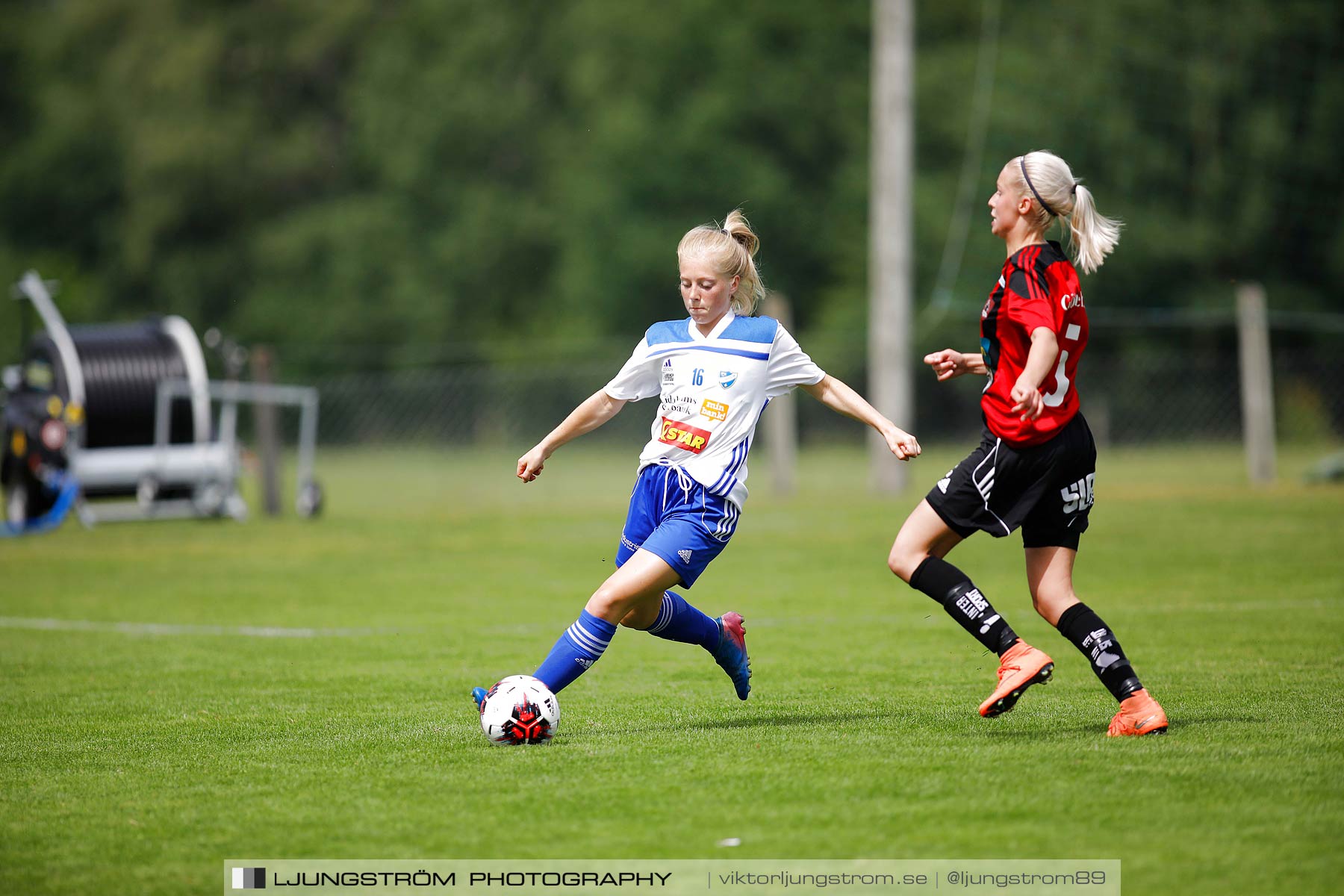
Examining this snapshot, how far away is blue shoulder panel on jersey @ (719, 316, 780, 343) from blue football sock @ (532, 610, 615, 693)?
114 centimetres

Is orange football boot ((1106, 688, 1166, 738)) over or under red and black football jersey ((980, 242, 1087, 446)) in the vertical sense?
under

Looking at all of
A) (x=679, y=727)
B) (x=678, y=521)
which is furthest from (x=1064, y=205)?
(x=679, y=727)

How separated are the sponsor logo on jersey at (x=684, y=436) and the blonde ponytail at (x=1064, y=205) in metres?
1.39

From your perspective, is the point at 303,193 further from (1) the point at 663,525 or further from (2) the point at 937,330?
(1) the point at 663,525

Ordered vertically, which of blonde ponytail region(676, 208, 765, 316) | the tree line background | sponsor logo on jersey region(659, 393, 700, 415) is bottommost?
sponsor logo on jersey region(659, 393, 700, 415)

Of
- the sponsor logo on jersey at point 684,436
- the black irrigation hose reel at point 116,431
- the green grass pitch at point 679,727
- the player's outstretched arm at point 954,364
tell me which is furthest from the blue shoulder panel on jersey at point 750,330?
the black irrigation hose reel at point 116,431

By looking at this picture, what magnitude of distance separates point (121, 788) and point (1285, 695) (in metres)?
4.26

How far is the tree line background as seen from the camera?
140ft

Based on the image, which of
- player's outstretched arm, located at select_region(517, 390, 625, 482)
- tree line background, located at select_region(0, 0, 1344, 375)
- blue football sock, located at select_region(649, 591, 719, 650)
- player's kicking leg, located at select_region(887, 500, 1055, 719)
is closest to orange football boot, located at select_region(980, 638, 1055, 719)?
player's kicking leg, located at select_region(887, 500, 1055, 719)

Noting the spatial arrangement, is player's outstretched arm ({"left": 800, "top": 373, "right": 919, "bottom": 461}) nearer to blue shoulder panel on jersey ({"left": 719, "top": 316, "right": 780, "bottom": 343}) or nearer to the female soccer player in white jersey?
the female soccer player in white jersey

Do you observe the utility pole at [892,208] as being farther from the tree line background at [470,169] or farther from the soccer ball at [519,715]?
the soccer ball at [519,715]

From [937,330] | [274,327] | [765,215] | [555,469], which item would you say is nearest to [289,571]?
[555,469]

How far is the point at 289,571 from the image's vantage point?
12.1 m

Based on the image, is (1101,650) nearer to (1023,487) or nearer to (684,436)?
(1023,487)
